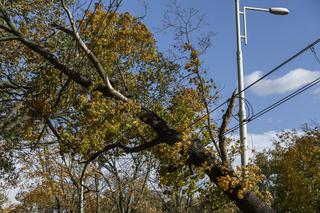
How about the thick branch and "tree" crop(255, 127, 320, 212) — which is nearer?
the thick branch

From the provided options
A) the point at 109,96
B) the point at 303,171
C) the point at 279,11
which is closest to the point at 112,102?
the point at 109,96

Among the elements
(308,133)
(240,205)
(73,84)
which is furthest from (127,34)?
(308,133)

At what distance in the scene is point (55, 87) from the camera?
1210 centimetres

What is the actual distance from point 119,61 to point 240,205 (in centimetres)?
546

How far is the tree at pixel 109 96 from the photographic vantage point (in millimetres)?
10547

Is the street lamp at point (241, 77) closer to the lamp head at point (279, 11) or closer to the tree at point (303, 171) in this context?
the lamp head at point (279, 11)

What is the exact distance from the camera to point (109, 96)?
11.1 metres

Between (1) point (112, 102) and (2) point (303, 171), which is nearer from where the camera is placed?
(1) point (112, 102)

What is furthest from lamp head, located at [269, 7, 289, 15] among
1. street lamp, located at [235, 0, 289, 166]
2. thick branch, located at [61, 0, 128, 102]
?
thick branch, located at [61, 0, 128, 102]

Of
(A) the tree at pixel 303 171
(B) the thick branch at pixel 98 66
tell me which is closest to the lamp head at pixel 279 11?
(B) the thick branch at pixel 98 66

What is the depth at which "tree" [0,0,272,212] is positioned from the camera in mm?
10547

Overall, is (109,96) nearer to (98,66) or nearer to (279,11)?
(98,66)

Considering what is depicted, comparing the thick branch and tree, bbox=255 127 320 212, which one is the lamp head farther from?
tree, bbox=255 127 320 212

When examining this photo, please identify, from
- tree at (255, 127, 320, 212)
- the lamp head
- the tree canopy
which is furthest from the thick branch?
tree at (255, 127, 320, 212)
